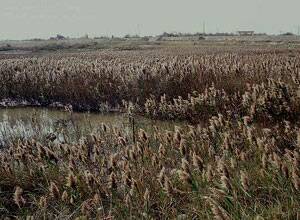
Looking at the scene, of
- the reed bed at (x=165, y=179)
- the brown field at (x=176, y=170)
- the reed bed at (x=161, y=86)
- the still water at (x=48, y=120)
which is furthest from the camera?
the still water at (x=48, y=120)

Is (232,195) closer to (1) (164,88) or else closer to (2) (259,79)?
(2) (259,79)

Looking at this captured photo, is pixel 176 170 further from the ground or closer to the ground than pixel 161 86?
further from the ground

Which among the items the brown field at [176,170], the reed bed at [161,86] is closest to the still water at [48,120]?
the reed bed at [161,86]

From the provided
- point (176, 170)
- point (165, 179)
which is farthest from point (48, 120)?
point (165, 179)

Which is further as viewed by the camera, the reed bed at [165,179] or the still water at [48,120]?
the still water at [48,120]

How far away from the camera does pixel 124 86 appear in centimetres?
1647

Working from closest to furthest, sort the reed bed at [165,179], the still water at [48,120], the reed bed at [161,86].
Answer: the reed bed at [165,179]
the reed bed at [161,86]
the still water at [48,120]

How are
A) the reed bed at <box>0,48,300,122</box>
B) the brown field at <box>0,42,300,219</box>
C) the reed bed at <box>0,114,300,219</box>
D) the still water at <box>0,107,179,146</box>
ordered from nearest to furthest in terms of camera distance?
the reed bed at <box>0,114,300,219</box> → the brown field at <box>0,42,300,219</box> → the reed bed at <box>0,48,300,122</box> → the still water at <box>0,107,179,146</box>

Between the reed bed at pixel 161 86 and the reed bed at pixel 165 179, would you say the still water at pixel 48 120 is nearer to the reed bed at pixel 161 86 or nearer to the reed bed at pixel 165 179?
the reed bed at pixel 161 86

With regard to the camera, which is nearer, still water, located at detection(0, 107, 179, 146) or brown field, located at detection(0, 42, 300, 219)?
brown field, located at detection(0, 42, 300, 219)

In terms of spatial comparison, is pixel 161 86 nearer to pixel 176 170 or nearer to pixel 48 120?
pixel 48 120

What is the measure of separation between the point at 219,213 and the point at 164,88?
1164 centimetres

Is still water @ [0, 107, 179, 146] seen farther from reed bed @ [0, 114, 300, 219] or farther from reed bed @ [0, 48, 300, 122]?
reed bed @ [0, 114, 300, 219]

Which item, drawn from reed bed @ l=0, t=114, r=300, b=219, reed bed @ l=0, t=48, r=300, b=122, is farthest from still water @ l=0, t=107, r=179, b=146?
reed bed @ l=0, t=114, r=300, b=219
